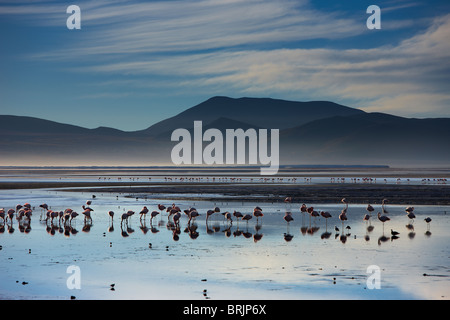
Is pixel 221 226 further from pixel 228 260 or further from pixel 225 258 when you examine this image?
pixel 228 260

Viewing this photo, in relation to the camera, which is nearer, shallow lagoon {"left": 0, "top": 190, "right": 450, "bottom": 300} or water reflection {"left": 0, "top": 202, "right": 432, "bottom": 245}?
shallow lagoon {"left": 0, "top": 190, "right": 450, "bottom": 300}

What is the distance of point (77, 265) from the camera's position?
1560 cm

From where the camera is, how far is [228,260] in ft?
53.4

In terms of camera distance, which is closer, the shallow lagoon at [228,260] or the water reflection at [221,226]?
the shallow lagoon at [228,260]

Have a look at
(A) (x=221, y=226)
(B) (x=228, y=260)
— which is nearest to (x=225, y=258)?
(B) (x=228, y=260)

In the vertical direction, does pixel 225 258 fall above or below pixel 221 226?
below

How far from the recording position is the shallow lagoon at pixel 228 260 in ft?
42.1

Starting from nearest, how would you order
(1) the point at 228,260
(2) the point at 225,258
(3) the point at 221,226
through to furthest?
(1) the point at 228,260, (2) the point at 225,258, (3) the point at 221,226

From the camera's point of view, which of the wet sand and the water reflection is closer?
the wet sand

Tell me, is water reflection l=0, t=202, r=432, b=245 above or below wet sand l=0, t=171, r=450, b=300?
above

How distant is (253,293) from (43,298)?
13.3 ft

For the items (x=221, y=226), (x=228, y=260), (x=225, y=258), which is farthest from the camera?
(x=221, y=226)

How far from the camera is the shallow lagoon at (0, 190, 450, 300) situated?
12.8m
